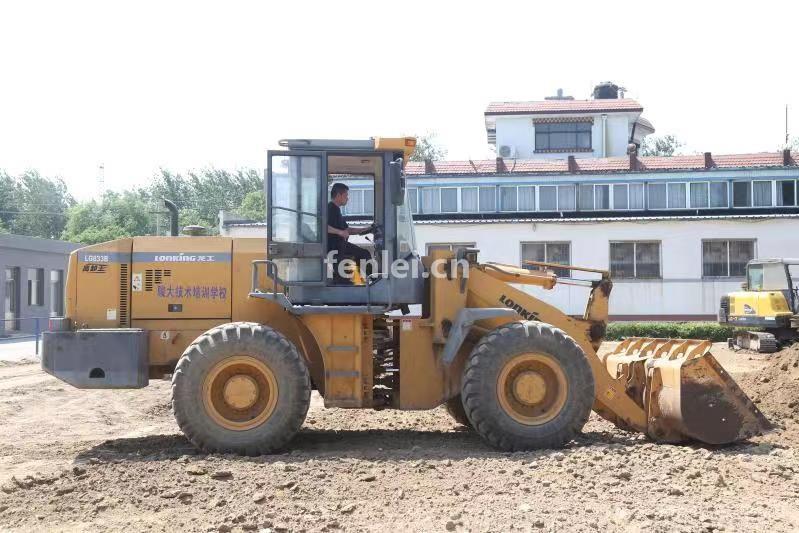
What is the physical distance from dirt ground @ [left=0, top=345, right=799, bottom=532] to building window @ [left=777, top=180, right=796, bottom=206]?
25.3 meters

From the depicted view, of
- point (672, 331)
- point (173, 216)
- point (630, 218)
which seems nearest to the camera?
point (173, 216)

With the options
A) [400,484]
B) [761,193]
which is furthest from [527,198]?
[400,484]

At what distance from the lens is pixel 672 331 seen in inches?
1089

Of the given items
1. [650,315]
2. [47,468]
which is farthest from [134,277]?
[650,315]

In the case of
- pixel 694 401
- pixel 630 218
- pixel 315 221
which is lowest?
pixel 694 401

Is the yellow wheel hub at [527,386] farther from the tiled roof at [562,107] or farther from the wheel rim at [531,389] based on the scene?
the tiled roof at [562,107]

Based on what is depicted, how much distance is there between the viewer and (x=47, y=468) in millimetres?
8055

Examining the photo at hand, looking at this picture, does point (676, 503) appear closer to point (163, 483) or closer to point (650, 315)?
point (163, 483)

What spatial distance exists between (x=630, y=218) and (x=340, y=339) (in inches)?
957

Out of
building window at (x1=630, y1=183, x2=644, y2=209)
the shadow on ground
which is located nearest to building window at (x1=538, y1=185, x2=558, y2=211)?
building window at (x1=630, y1=183, x2=644, y2=209)

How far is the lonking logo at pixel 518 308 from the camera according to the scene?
9.30 meters

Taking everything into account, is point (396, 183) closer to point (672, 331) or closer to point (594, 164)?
point (672, 331)

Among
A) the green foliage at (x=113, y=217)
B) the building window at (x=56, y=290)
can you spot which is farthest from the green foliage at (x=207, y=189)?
the building window at (x=56, y=290)

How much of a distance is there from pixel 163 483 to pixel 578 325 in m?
4.74
